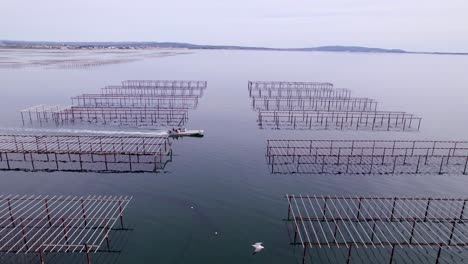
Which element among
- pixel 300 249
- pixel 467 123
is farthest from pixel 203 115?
pixel 467 123

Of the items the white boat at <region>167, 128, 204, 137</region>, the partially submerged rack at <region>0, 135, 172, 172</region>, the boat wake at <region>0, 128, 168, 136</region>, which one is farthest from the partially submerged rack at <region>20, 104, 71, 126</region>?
the white boat at <region>167, 128, 204, 137</region>

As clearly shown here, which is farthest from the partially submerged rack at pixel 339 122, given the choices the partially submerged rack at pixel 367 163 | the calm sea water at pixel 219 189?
the partially submerged rack at pixel 367 163

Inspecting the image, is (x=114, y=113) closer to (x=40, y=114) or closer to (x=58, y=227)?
(x=40, y=114)

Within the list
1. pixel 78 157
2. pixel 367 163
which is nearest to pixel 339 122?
pixel 367 163

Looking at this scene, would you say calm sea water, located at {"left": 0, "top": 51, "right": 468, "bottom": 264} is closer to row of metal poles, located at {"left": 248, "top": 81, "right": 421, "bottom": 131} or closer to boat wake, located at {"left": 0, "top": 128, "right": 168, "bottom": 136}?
boat wake, located at {"left": 0, "top": 128, "right": 168, "bottom": 136}

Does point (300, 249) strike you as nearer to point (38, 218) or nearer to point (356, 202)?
point (356, 202)

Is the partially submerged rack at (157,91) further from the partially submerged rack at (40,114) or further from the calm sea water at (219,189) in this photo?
the calm sea water at (219,189)
